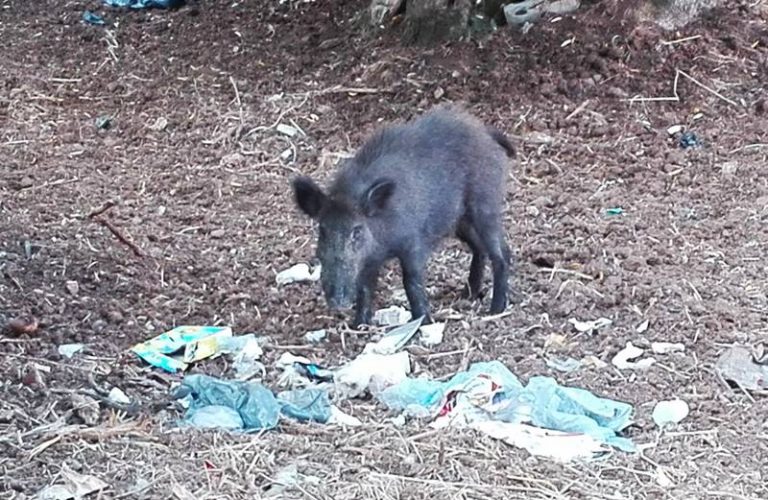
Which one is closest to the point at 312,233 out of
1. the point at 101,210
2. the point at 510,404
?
the point at 101,210

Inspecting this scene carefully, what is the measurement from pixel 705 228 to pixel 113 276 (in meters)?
3.08

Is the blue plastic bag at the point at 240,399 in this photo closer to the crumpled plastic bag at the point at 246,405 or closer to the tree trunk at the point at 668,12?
the crumpled plastic bag at the point at 246,405

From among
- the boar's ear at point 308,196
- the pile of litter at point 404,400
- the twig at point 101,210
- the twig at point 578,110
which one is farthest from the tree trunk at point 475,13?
the pile of litter at point 404,400

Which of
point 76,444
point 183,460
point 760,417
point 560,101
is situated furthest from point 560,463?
point 560,101

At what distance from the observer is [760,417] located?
Answer: 18.8 feet

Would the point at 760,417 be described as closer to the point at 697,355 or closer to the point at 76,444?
the point at 697,355

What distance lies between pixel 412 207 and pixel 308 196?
0.52 metres

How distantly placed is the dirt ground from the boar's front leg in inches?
4.8

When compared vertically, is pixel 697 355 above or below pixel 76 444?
below

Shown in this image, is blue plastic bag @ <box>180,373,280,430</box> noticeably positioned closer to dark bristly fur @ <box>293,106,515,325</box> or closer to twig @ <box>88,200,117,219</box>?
dark bristly fur @ <box>293,106,515,325</box>

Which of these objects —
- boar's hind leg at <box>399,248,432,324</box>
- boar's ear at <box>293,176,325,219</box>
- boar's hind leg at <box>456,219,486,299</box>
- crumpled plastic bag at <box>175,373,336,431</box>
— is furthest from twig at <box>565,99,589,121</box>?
crumpled plastic bag at <box>175,373,336,431</box>

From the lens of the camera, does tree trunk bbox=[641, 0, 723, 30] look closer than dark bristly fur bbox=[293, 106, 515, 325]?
No

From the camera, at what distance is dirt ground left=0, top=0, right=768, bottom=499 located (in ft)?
17.2

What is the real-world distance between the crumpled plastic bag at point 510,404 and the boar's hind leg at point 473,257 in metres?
1.36
